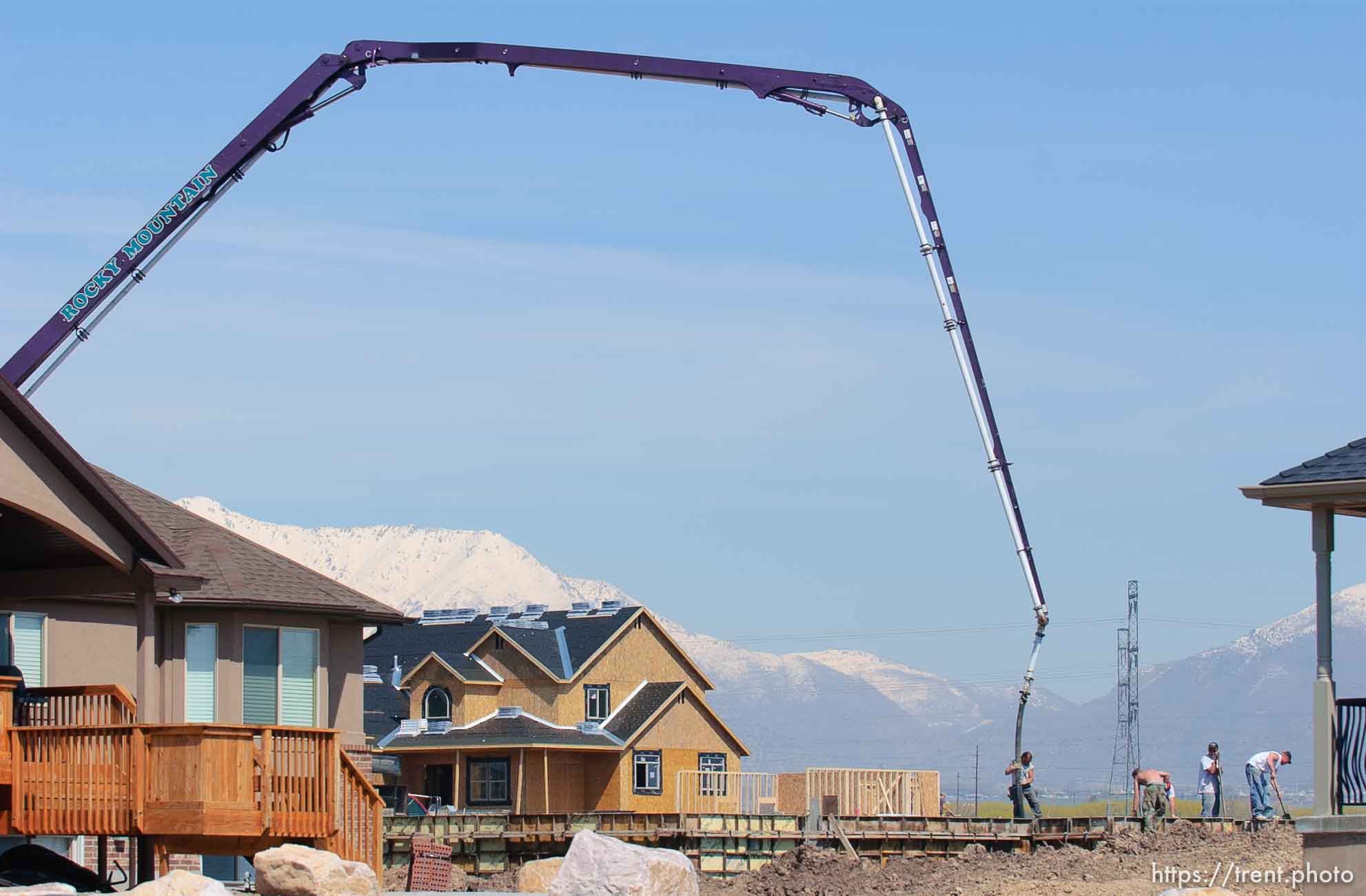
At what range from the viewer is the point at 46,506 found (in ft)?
66.0

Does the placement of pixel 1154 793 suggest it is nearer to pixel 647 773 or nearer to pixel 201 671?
pixel 201 671

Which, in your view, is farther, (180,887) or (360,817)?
(360,817)

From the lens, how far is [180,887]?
684 inches

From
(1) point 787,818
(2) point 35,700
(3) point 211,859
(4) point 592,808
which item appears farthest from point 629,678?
(2) point 35,700

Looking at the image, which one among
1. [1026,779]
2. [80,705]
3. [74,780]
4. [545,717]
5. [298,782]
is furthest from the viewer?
[545,717]

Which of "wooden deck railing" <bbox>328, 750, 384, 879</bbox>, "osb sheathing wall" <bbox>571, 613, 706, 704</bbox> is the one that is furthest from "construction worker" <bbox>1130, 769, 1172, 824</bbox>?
"osb sheathing wall" <bbox>571, 613, 706, 704</bbox>

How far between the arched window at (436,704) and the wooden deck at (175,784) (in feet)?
151

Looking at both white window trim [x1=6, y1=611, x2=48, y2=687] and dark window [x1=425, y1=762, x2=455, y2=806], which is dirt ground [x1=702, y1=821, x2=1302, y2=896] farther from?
dark window [x1=425, y1=762, x2=455, y2=806]

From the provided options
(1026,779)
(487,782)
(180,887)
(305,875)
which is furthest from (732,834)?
(180,887)

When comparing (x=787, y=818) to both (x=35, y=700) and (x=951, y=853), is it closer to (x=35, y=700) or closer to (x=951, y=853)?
(x=951, y=853)

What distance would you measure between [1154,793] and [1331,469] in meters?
24.5

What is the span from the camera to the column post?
1994 cm

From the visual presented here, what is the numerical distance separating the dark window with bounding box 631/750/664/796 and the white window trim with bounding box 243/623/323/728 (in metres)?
36.9

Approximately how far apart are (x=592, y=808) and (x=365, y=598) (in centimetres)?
3745
